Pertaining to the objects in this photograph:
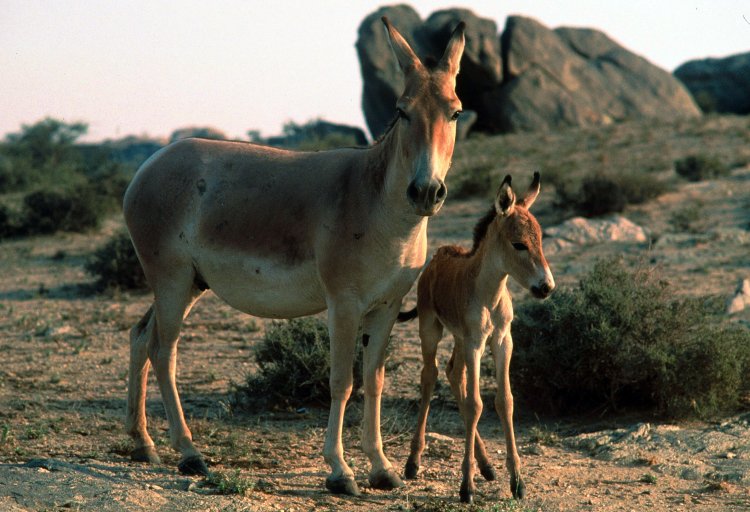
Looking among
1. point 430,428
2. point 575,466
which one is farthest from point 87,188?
point 575,466

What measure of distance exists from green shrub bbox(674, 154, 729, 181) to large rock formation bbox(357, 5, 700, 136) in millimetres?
18042

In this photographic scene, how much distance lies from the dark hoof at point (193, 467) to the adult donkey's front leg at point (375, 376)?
1193mm

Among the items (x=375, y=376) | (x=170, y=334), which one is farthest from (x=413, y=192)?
(x=170, y=334)

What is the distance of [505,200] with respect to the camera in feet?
21.7

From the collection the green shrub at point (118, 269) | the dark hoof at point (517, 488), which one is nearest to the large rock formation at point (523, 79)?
the green shrub at point (118, 269)

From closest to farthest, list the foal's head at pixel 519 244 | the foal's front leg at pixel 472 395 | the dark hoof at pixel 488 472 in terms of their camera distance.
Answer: the foal's head at pixel 519 244 < the foal's front leg at pixel 472 395 < the dark hoof at pixel 488 472

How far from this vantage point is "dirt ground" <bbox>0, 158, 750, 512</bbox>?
20.6ft

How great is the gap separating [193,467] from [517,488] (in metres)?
2.36

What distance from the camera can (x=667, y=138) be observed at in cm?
2822

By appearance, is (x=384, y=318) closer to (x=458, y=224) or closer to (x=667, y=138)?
(x=458, y=224)

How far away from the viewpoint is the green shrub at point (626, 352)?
8.45m

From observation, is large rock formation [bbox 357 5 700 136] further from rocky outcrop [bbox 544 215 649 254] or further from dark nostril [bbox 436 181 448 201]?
dark nostril [bbox 436 181 448 201]

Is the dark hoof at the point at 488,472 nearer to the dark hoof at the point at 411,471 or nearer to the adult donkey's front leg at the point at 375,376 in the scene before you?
the dark hoof at the point at 411,471

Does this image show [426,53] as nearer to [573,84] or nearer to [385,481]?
[573,84]
